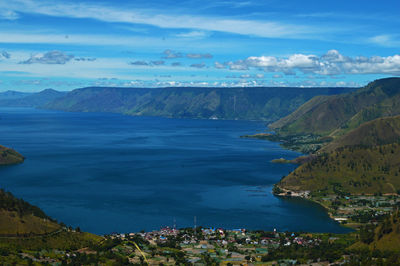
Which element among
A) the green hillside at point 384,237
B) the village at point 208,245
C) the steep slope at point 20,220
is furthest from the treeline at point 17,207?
the green hillside at point 384,237

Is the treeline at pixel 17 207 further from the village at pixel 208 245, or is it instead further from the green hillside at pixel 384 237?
the green hillside at pixel 384 237

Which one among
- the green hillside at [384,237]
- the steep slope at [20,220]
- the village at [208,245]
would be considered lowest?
the village at [208,245]

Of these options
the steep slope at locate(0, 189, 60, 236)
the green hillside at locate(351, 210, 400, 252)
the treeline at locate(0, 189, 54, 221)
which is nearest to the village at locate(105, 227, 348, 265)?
Answer: the green hillside at locate(351, 210, 400, 252)

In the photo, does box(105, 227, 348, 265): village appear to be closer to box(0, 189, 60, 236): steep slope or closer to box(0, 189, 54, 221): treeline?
box(0, 189, 60, 236): steep slope

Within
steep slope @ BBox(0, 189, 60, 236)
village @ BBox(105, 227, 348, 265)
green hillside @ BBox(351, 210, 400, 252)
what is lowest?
village @ BBox(105, 227, 348, 265)

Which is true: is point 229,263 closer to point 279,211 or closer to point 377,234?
point 377,234

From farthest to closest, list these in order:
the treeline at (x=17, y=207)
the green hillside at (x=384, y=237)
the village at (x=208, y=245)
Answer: the treeline at (x=17, y=207) → the green hillside at (x=384, y=237) → the village at (x=208, y=245)

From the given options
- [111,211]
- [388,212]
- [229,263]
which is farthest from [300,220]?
[111,211]

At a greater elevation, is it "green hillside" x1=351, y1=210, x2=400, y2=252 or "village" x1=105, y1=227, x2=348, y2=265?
"green hillside" x1=351, y1=210, x2=400, y2=252

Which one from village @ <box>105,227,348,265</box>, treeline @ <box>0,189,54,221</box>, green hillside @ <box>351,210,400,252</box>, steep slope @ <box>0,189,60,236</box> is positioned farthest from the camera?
treeline @ <box>0,189,54,221</box>
